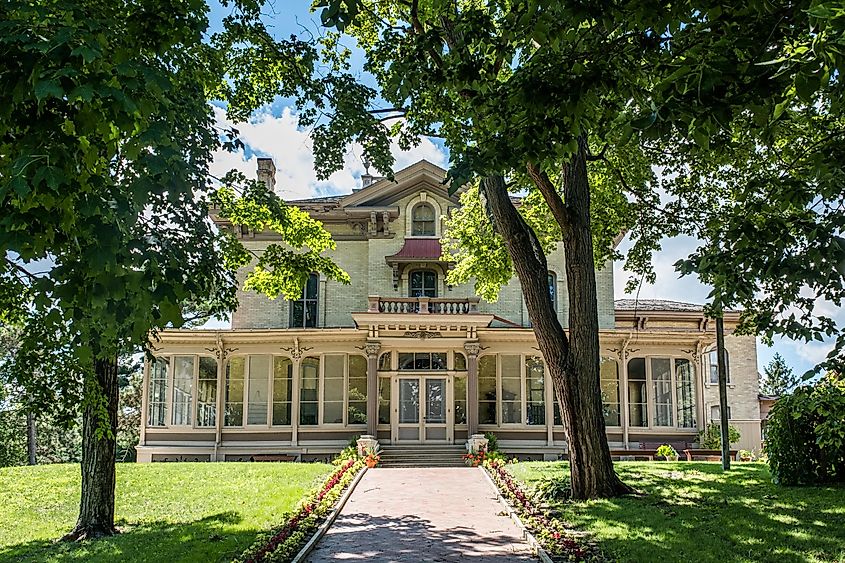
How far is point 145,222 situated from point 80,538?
5.10 meters

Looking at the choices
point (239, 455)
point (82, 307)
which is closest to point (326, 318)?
point (239, 455)

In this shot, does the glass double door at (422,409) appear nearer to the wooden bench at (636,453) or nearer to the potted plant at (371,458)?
the potted plant at (371,458)

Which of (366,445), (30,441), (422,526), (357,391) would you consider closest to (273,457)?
(357,391)

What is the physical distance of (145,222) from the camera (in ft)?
33.6

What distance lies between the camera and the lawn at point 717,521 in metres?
9.29

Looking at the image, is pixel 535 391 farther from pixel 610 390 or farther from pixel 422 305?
pixel 422 305

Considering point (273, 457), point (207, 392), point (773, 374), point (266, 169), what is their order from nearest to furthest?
point (273, 457) < point (207, 392) < point (266, 169) < point (773, 374)

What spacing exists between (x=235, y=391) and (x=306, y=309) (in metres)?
4.11

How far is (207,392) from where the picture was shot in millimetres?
26312

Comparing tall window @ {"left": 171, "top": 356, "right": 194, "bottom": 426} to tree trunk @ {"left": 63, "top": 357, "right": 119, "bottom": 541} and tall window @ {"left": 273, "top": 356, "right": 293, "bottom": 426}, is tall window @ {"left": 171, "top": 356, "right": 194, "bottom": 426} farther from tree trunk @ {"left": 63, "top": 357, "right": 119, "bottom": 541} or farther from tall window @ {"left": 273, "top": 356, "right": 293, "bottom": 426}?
tree trunk @ {"left": 63, "top": 357, "right": 119, "bottom": 541}

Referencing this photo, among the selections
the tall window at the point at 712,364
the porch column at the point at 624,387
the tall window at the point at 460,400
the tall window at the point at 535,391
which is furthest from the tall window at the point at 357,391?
the tall window at the point at 712,364

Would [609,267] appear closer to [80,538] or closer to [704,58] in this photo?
[80,538]

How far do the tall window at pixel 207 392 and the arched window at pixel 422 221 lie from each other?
868 cm

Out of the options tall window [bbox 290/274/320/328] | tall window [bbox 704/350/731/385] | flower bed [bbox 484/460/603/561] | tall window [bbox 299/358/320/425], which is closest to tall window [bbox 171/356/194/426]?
tall window [bbox 299/358/320/425]
